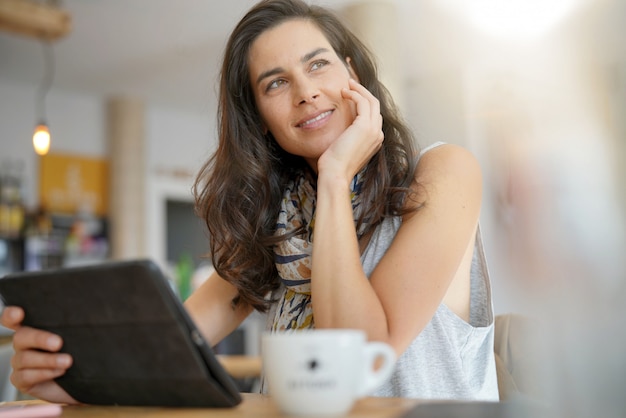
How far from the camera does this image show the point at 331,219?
896mm

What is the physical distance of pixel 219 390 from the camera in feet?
2.08

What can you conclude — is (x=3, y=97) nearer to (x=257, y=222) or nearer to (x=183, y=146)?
(x=183, y=146)

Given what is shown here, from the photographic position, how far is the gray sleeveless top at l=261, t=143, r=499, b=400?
1000 millimetres

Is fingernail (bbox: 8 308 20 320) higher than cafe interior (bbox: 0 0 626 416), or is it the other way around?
cafe interior (bbox: 0 0 626 416)

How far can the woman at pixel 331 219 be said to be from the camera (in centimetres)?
86

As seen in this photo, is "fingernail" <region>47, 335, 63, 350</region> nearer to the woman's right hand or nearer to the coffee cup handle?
the woman's right hand

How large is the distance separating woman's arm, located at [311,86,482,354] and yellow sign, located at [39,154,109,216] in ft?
17.3

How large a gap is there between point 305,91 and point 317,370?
68 centimetres

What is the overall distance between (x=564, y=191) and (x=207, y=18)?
4.31m

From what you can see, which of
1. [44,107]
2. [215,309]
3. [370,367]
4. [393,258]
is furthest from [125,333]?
[44,107]

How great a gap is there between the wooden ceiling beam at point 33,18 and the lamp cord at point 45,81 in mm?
976

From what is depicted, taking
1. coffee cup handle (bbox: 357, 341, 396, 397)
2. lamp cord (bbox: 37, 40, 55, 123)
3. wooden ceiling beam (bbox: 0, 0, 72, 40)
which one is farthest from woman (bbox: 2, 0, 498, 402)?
lamp cord (bbox: 37, 40, 55, 123)

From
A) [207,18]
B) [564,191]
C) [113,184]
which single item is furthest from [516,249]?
[113,184]

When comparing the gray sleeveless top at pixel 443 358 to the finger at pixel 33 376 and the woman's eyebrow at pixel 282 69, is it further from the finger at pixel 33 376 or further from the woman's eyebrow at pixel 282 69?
the finger at pixel 33 376
